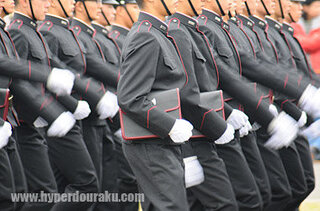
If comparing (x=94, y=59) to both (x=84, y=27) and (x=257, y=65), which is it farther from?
(x=257, y=65)

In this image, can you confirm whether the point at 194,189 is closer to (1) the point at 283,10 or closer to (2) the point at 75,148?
(2) the point at 75,148

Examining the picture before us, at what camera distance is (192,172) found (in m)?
4.87

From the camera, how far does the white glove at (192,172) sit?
481cm

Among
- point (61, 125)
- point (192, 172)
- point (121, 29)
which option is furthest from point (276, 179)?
point (121, 29)

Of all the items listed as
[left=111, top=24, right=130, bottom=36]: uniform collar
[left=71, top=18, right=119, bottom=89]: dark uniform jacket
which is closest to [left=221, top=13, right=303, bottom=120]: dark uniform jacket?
[left=71, top=18, right=119, bottom=89]: dark uniform jacket

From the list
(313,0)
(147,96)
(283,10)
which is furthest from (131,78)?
(313,0)

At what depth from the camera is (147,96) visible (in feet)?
14.6

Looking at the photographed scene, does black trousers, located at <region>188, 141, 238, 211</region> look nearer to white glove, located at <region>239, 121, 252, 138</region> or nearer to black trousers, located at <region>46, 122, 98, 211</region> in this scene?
white glove, located at <region>239, 121, 252, 138</region>

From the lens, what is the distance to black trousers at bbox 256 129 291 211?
6410mm

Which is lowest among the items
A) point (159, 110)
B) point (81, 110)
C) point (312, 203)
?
point (312, 203)

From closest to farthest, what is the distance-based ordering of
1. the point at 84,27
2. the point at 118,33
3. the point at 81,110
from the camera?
the point at 81,110
the point at 84,27
the point at 118,33

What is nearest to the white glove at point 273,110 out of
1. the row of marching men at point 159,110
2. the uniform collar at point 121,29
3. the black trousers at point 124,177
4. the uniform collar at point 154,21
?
the row of marching men at point 159,110

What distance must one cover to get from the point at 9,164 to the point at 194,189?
50.9 inches

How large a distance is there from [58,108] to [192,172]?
1.50 m
